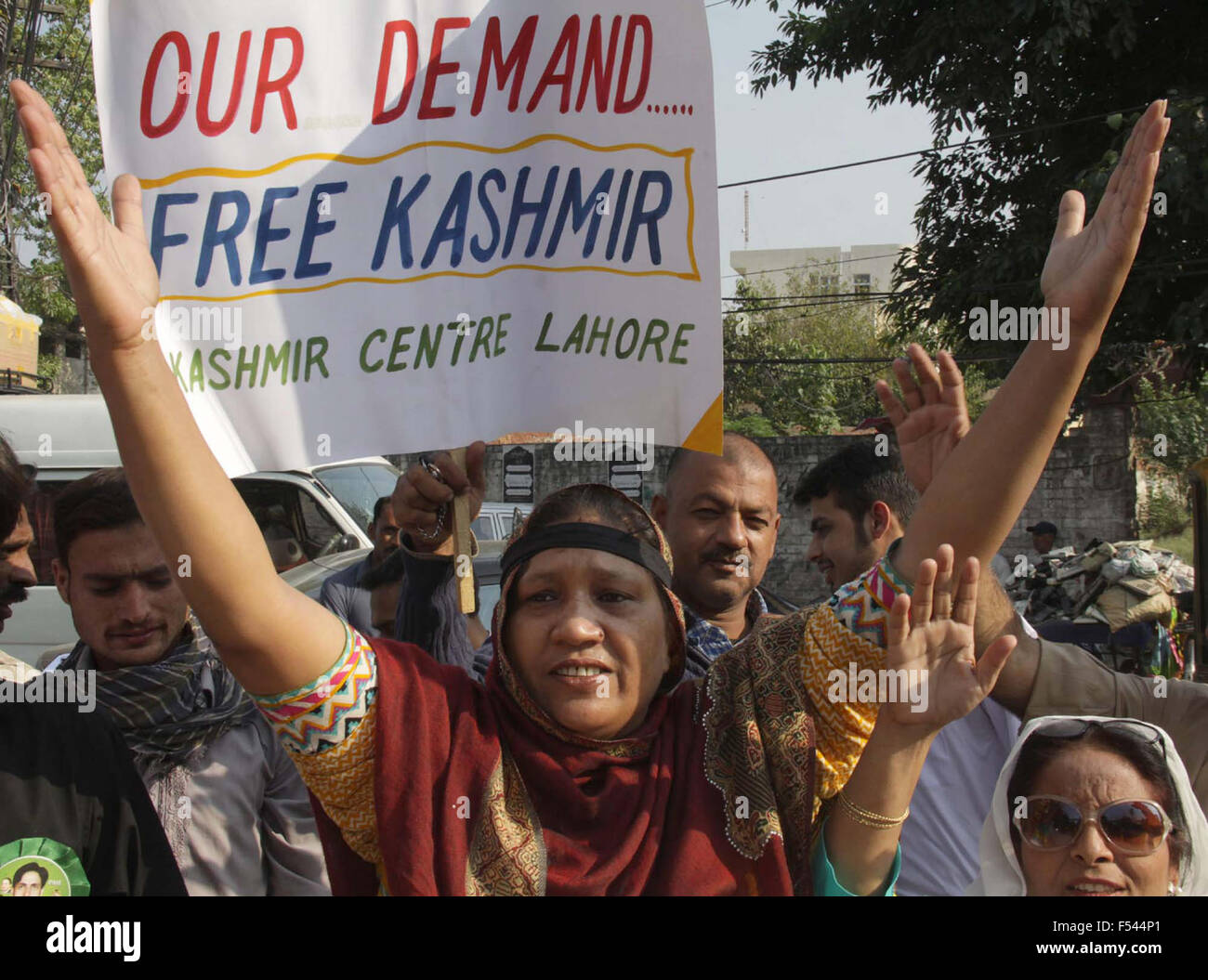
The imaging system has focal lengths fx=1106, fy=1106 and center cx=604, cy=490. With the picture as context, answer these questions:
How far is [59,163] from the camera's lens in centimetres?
153

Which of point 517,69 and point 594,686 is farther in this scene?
point 517,69

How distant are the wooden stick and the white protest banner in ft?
0.46

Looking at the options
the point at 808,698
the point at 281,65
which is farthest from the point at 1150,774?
the point at 281,65

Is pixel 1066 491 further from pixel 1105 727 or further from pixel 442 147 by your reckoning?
pixel 442 147

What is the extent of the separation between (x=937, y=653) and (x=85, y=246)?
1335 millimetres

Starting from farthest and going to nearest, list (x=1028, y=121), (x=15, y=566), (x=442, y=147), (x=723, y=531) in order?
(x=1028, y=121) → (x=723, y=531) → (x=442, y=147) → (x=15, y=566)

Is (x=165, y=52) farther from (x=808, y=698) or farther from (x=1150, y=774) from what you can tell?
(x=1150, y=774)

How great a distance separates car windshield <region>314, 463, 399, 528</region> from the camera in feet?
22.6

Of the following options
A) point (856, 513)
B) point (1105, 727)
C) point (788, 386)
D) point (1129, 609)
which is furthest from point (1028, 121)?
point (788, 386)

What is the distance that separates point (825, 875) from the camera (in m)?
1.73

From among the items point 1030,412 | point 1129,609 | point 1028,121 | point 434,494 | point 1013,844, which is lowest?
point 1129,609

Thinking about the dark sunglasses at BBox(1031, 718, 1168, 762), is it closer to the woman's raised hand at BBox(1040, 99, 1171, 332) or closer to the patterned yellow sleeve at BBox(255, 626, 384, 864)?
the woman's raised hand at BBox(1040, 99, 1171, 332)

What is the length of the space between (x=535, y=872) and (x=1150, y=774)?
1074 millimetres

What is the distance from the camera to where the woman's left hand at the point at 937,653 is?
1.62 metres
